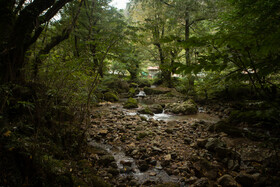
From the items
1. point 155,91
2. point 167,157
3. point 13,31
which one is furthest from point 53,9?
point 155,91

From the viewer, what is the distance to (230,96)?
28.7 ft

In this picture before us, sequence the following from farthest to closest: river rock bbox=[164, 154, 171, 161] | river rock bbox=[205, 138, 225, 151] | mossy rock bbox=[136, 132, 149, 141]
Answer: mossy rock bbox=[136, 132, 149, 141]
river rock bbox=[205, 138, 225, 151]
river rock bbox=[164, 154, 171, 161]

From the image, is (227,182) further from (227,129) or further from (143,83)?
(143,83)

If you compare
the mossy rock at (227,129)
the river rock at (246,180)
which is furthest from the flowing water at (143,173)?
the mossy rock at (227,129)

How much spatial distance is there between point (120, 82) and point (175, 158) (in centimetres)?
1167

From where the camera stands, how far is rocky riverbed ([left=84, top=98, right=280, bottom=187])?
2.61m

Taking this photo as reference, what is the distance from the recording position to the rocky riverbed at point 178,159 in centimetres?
261

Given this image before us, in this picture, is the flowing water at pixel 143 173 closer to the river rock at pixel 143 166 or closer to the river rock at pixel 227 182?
the river rock at pixel 143 166

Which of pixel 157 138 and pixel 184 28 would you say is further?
pixel 184 28

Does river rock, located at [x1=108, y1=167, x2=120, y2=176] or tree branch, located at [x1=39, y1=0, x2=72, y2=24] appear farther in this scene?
tree branch, located at [x1=39, y1=0, x2=72, y2=24]

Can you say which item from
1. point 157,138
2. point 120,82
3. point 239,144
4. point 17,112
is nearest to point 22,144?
point 17,112

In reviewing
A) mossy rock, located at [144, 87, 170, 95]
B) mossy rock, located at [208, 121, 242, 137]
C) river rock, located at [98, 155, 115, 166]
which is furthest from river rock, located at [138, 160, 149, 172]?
mossy rock, located at [144, 87, 170, 95]

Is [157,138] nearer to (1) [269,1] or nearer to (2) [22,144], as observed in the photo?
(2) [22,144]

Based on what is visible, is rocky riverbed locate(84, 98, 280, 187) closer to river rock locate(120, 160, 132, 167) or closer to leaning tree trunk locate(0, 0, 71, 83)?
river rock locate(120, 160, 132, 167)
